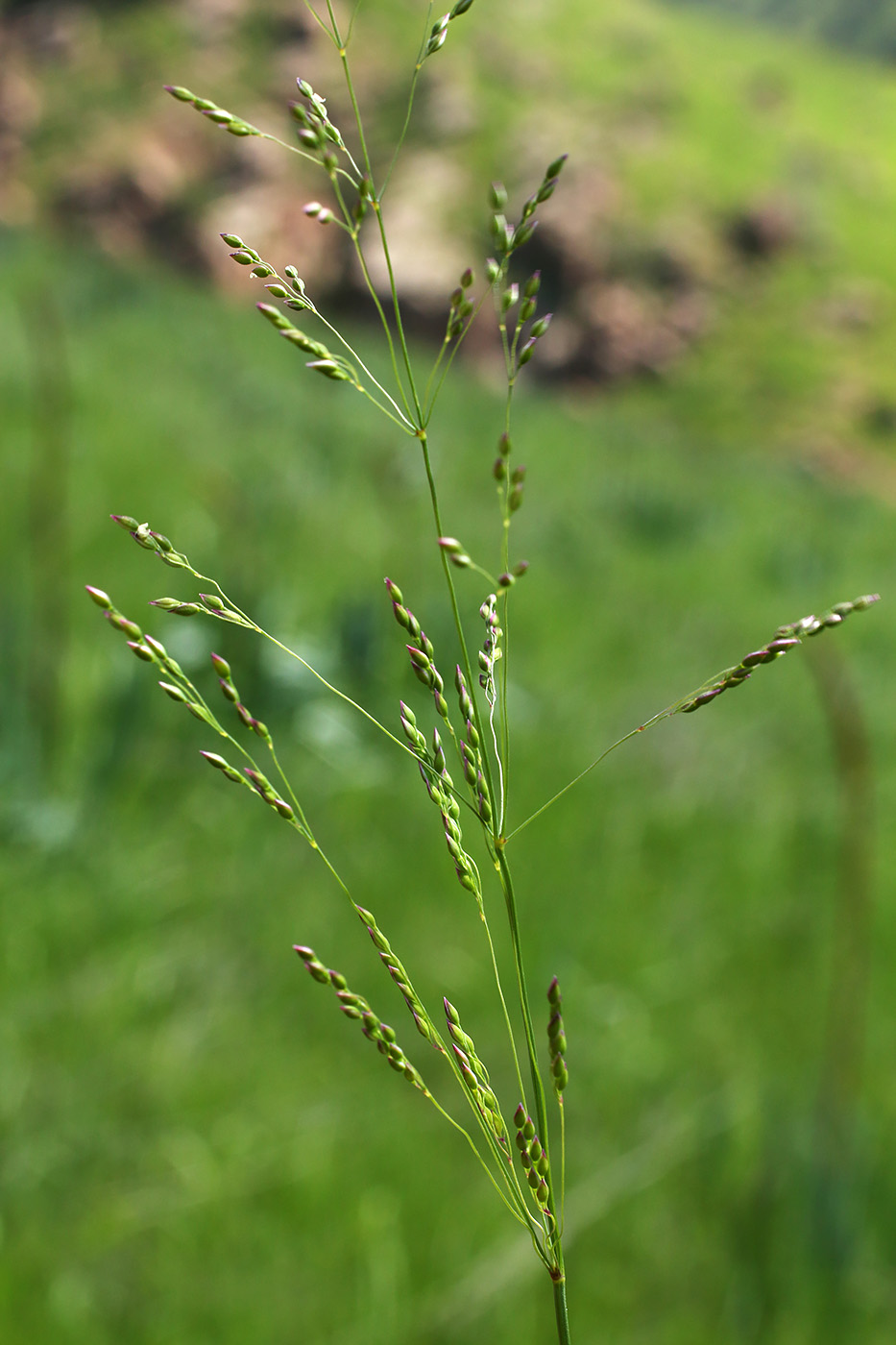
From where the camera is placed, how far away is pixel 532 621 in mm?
4461

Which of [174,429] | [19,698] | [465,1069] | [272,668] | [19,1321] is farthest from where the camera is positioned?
[174,429]

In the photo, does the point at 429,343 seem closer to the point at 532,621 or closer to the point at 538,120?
the point at 538,120

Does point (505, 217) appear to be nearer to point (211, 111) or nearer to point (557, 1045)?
point (211, 111)

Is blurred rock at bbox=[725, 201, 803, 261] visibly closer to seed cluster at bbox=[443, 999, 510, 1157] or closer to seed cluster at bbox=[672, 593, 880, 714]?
seed cluster at bbox=[672, 593, 880, 714]

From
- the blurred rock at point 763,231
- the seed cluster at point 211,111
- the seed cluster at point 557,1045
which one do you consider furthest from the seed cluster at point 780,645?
the blurred rock at point 763,231

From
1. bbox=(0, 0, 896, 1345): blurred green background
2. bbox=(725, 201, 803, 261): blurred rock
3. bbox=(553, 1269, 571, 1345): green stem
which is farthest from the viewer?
bbox=(725, 201, 803, 261): blurred rock

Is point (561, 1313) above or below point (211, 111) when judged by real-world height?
below

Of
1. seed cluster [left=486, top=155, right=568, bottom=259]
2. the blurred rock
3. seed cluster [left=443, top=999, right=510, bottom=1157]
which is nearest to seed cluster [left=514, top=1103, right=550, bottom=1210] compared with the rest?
seed cluster [left=443, top=999, right=510, bottom=1157]

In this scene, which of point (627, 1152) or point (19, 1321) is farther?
point (627, 1152)

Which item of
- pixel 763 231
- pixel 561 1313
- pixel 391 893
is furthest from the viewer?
pixel 763 231

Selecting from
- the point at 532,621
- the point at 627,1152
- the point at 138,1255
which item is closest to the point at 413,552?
the point at 532,621

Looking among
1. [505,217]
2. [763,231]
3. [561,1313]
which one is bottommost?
[763,231]

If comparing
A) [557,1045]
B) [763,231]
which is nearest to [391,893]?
[557,1045]

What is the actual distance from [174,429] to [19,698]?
315 centimetres
